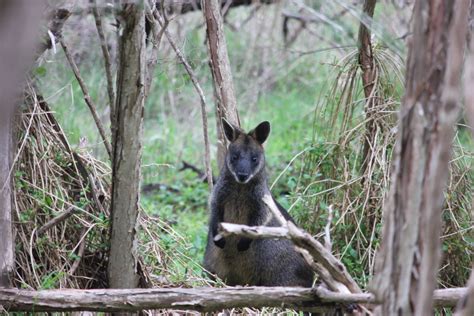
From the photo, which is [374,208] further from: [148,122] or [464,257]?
[148,122]

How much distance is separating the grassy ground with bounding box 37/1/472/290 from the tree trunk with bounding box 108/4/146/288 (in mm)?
874

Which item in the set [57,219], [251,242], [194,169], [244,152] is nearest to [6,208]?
[57,219]

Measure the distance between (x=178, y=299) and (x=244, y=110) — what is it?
6.66m

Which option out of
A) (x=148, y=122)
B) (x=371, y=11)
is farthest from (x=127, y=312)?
(x=148, y=122)

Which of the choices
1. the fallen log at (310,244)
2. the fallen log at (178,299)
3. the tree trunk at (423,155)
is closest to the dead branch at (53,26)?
the fallen log at (178,299)

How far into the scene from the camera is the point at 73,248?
5102mm

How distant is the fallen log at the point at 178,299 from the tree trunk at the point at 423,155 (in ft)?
3.56

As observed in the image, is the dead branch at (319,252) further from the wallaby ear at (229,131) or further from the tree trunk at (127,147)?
the wallaby ear at (229,131)

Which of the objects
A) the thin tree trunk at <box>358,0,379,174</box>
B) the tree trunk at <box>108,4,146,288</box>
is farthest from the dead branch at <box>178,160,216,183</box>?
the tree trunk at <box>108,4,146,288</box>

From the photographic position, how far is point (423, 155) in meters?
2.89

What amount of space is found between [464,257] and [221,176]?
186 cm

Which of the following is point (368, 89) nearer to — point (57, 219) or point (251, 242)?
point (251, 242)

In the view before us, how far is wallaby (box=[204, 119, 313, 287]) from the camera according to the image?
616cm

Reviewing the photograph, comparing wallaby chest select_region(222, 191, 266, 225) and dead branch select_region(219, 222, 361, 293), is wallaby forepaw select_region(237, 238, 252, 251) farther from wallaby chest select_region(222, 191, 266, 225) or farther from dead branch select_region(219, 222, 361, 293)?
dead branch select_region(219, 222, 361, 293)
